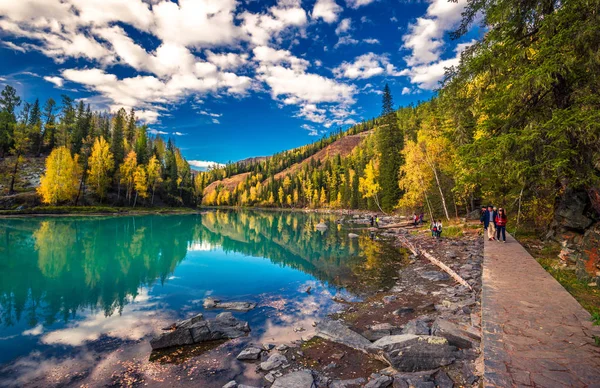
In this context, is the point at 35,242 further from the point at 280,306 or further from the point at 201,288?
→ the point at 280,306

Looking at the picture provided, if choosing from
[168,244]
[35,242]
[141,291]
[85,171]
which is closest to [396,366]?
[141,291]

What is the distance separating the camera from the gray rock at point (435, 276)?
14867mm

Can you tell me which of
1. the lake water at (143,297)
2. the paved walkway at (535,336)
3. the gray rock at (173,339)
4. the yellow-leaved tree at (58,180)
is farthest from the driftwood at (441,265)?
the yellow-leaved tree at (58,180)

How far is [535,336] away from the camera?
506 centimetres

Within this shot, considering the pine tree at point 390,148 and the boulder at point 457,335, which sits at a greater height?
the pine tree at point 390,148

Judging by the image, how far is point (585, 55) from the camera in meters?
9.72

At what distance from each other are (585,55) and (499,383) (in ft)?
38.6

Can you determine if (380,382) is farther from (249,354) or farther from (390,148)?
(390,148)

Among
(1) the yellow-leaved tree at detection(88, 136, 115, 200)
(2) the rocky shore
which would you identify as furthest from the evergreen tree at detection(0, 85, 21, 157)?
(2) the rocky shore

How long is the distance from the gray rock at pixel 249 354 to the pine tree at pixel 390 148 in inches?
2071

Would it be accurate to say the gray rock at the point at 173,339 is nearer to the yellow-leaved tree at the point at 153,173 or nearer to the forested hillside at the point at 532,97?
the forested hillside at the point at 532,97

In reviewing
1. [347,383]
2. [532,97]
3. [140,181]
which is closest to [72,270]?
[347,383]

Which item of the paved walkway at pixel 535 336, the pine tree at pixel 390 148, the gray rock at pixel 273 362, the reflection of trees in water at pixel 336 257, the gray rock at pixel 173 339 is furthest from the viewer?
the pine tree at pixel 390 148

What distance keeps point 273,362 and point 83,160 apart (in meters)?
80.2
